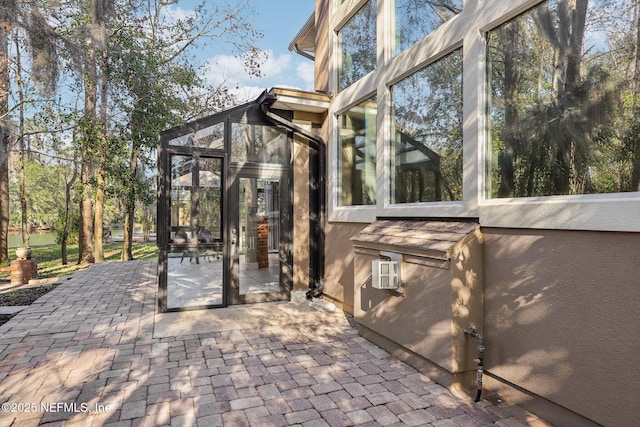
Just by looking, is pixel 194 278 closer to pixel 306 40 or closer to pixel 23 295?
pixel 23 295

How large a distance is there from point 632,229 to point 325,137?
456 cm

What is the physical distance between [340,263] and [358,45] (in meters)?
3.26

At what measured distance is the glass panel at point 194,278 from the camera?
5.32 meters

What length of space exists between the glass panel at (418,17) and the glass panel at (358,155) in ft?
2.79

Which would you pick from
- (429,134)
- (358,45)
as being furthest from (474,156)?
(358,45)

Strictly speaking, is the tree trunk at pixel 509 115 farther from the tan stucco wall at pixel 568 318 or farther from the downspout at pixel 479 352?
the downspout at pixel 479 352

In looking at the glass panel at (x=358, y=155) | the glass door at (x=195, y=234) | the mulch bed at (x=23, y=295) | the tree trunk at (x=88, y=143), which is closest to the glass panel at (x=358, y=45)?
the glass panel at (x=358, y=155)

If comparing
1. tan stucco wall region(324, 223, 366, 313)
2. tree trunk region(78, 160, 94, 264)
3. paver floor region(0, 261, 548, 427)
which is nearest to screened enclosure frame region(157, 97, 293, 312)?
tan stucco wall region(324, 223, 366, 313)

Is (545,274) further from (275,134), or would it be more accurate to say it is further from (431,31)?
(275,134)

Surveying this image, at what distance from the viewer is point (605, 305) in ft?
7.06

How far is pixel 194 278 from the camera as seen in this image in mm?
5477

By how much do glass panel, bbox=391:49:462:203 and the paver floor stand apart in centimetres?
181

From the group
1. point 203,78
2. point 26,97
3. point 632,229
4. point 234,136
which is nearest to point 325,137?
point 234,136

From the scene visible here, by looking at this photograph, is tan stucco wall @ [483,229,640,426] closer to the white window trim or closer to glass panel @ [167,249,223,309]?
the white window trim
